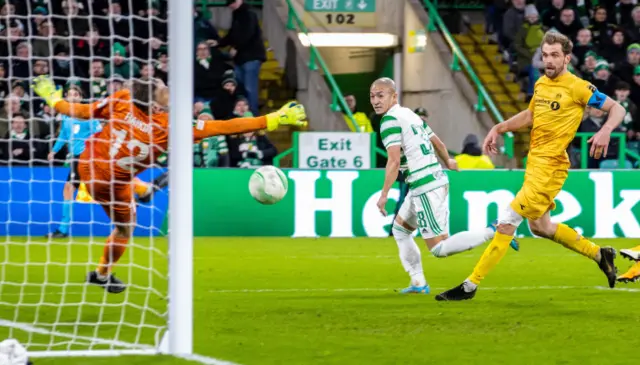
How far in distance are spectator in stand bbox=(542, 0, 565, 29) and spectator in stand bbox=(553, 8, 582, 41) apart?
71 millimetres

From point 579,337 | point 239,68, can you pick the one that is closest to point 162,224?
point 239,68

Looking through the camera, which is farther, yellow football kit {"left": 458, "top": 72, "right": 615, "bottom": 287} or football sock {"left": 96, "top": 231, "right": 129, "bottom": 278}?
football sock {"left": 96, "top": 231, "right": 129, "bottom": 278}

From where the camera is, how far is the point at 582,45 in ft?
66.3

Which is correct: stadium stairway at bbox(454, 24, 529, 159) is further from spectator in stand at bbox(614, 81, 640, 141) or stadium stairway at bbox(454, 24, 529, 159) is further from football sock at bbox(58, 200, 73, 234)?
football sock at bbox(58, 200, 73, 234)

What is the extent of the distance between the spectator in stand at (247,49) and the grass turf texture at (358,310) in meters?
6.01

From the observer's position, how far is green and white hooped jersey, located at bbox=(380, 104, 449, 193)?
9180 mm

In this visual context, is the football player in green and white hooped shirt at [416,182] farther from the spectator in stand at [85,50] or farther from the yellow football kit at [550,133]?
the spectator in stand at [85,50]

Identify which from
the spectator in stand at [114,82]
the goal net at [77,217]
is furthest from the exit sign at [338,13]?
the spectator in stand at [114,82]

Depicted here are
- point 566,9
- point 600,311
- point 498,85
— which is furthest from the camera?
point 498,85

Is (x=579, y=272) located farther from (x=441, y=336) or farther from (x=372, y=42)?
(x=372, y=42)

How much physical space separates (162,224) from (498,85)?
855 cm

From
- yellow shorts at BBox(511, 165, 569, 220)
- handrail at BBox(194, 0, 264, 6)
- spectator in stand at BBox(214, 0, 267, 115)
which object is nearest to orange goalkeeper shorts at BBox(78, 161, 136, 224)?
yellow shorts at BBox(511, 165, 569, 220)

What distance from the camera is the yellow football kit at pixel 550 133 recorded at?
8688mm

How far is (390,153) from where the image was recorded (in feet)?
29.7
